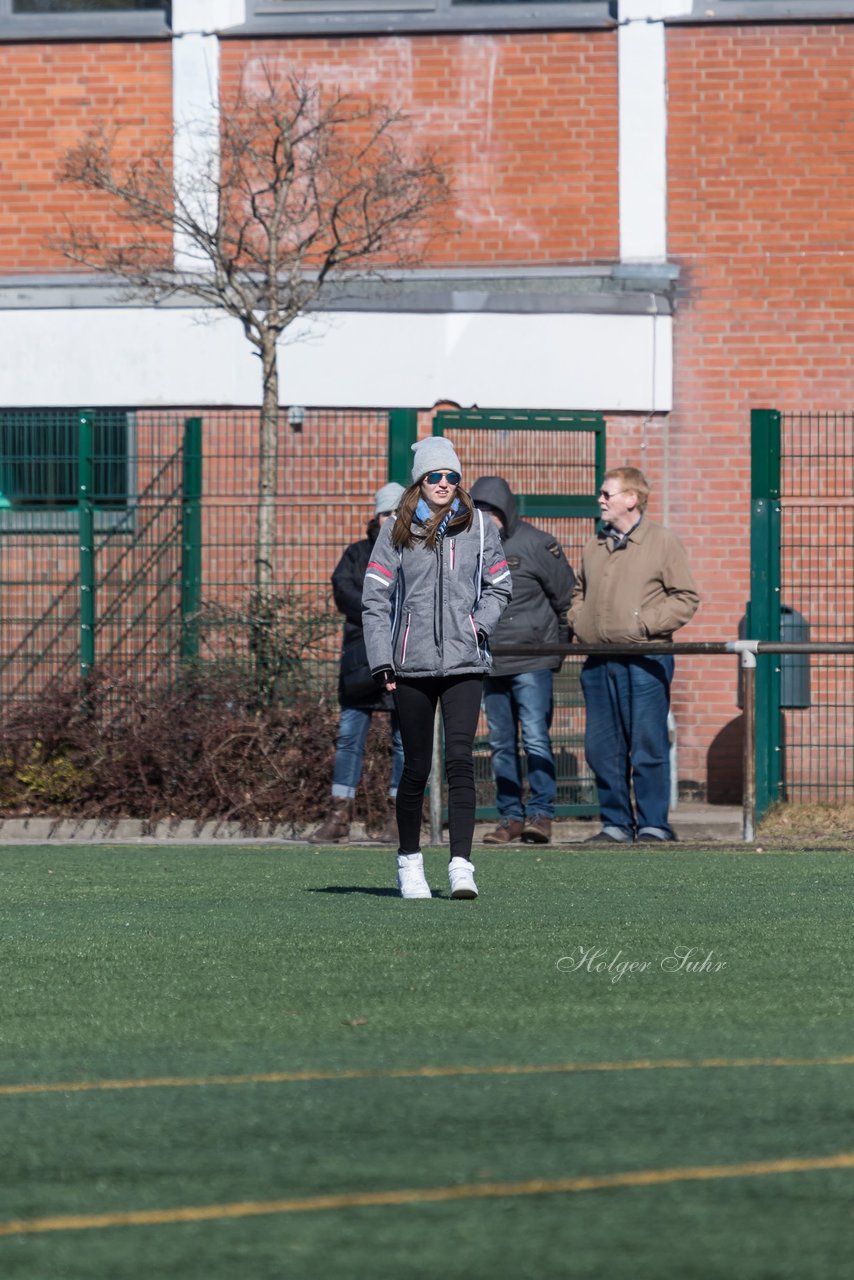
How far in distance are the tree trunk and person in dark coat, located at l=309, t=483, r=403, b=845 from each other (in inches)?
53.6

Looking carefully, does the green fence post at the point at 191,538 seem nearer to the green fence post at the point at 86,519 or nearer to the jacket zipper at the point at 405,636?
the green fence post at the point at 86,519

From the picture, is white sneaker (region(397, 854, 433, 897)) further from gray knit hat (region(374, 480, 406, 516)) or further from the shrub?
the shrub

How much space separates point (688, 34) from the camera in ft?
51.6

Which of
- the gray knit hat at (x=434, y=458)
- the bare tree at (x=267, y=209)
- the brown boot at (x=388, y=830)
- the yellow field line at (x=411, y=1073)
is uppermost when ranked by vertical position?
the bare tree at (x=267, y=209)

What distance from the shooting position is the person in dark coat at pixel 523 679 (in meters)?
11.6

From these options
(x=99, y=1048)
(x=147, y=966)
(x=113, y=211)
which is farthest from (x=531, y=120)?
(x=99, y=1048)

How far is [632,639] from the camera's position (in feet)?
37.3

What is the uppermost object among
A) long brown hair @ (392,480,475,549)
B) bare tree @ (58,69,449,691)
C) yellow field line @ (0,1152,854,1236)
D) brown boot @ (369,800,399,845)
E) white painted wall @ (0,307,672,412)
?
bare tree @ (58,69,449,691)

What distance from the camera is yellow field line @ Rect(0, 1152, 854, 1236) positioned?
3547 mm

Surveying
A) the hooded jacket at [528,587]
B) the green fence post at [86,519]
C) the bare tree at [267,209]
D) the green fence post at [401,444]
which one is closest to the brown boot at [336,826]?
the hooded jacket at [528,587]

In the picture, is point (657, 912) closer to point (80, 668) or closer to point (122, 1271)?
point (122, 1271)

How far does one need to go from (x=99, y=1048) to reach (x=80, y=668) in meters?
8.73

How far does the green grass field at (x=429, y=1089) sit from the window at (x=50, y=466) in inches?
253

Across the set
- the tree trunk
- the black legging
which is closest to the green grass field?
the black legging
